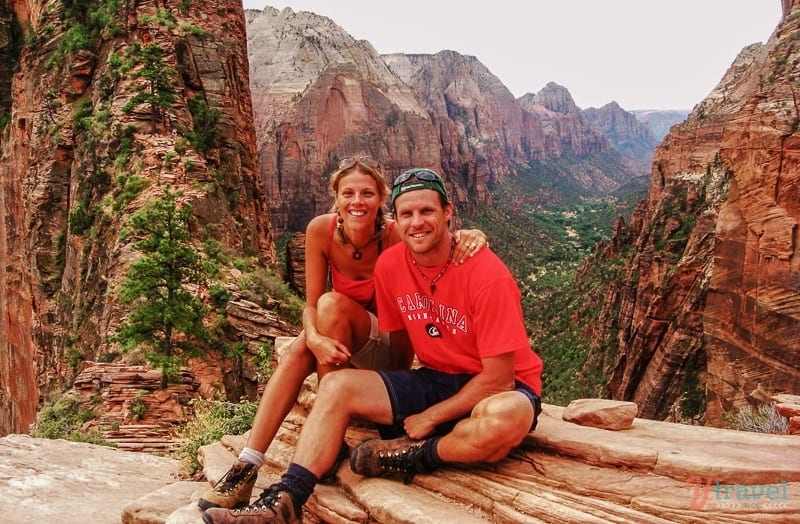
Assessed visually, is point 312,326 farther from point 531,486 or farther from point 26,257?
point 26,257

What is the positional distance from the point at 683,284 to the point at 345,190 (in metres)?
25.6

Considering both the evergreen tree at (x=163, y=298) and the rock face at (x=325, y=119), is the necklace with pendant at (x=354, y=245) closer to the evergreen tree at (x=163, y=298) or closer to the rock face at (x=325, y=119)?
the evergreen tree at (x=163, y=298)

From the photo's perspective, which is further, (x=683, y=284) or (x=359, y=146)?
(x=359, y=146)

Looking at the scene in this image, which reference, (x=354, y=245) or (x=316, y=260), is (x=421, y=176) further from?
(x=316, y=260)

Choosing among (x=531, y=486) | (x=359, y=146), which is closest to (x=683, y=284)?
(x=531, y=486)

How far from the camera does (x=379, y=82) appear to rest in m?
96.4

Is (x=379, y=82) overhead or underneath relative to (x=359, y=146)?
overhead

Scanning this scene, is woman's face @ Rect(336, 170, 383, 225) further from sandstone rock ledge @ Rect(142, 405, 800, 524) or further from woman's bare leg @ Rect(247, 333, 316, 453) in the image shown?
sandstone rock ledge @ Rect(142, 405, 800, 524)

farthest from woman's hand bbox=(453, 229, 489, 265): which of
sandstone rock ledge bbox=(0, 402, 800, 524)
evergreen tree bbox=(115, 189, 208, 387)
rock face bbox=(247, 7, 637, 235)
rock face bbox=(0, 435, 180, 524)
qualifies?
rock face bbox=(247, 7, 637, 235)

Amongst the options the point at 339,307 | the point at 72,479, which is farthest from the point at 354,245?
the point at 72,479

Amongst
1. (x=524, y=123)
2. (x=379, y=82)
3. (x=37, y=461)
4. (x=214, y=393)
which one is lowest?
(x=214, y=393)

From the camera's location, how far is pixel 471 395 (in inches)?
140

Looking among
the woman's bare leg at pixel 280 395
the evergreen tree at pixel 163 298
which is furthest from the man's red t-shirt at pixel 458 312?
the evergreen tree at pixel 163 298

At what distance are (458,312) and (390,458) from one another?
1029mm
